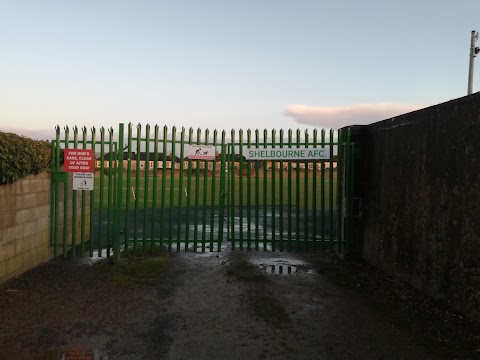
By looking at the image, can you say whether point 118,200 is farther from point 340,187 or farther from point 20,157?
point 340,187

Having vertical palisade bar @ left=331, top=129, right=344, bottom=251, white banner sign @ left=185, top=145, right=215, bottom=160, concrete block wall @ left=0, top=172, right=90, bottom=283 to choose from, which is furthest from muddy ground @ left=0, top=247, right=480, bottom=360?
white banner sign @ left=185, top=145, right=215, bottom=160

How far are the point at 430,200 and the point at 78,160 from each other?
6024 millimetres

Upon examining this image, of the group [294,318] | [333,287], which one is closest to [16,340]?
[294,318]

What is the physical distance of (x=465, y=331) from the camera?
15.0 feet

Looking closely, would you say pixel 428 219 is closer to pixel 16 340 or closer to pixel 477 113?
pixel 477 113

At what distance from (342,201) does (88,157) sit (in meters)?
5.05

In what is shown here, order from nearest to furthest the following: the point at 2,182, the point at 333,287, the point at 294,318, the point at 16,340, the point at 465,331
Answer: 1. the point at 16,340
2. the point at 465,331
3. the point at 294,318
4. the point at 2,182
5. the point at 333,287

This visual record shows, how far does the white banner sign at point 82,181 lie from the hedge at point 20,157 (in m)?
0.56

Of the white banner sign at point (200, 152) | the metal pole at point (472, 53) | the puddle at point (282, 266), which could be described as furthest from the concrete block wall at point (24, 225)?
the metal pole at point (472, 53)

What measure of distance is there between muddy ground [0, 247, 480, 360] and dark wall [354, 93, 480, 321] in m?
0.42

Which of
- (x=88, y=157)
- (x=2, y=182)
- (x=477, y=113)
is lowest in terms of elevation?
(x=2, y=182)

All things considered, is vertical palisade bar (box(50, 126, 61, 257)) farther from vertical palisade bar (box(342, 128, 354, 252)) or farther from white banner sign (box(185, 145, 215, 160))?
vertical palisade bar (box(342, 128, 354, 252))

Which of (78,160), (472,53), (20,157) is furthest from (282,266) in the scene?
(472,53)

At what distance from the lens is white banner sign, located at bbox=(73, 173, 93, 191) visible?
735cm
